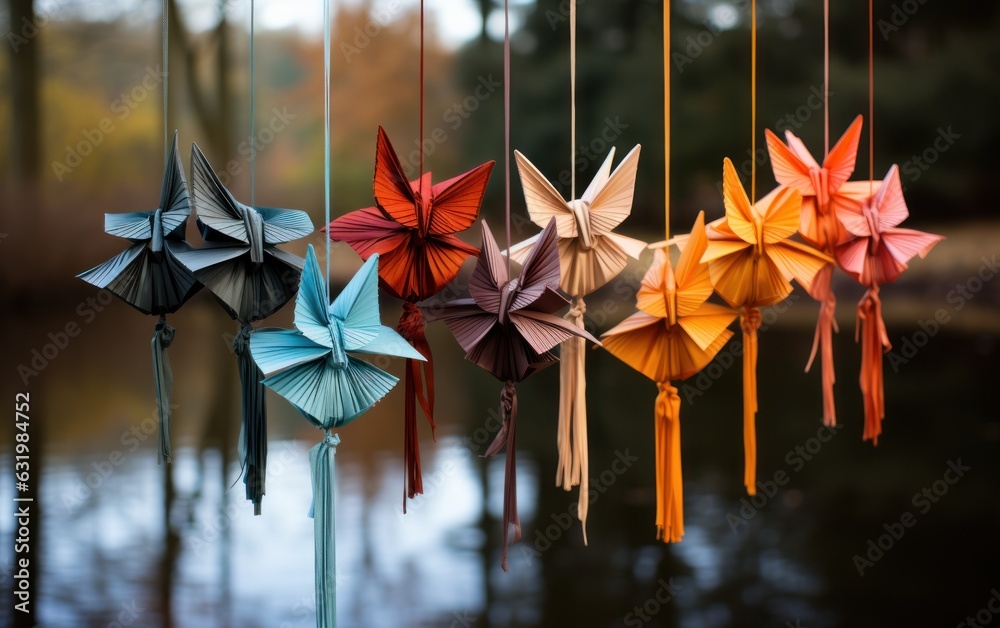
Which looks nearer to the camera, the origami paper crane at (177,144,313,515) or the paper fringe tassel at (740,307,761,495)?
the origami paper crane at (177,144,313,515)

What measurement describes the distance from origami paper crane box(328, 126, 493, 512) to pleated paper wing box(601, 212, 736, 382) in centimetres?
22

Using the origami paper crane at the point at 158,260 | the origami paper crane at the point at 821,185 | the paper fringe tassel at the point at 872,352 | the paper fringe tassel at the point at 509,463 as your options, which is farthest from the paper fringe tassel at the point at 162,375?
the paper fringe tassel at the point at 872,352

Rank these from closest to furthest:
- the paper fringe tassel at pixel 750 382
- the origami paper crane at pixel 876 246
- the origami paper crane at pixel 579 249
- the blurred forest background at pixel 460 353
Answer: the origami paper crane at pixel 579 249, the paper fringe tassel at pixel 750 382, the origami paper crane at pixel 876 246, the blurred forest background at pixel 460 353

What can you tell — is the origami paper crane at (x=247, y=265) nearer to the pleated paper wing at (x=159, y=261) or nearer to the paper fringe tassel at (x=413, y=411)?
the pleated paper wing at (x=159, y=261)

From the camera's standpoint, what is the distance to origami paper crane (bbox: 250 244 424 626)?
801mm

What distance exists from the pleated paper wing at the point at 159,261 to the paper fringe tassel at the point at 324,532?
0.25 metres

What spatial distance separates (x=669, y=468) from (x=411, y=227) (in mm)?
425

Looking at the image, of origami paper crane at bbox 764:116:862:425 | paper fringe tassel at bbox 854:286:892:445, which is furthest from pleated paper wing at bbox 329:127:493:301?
paper fringe tassel at bbox 854:286:892:445

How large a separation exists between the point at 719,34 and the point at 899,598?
333cm

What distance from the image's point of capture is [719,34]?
184 inches

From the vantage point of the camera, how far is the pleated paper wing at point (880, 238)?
1.24 m

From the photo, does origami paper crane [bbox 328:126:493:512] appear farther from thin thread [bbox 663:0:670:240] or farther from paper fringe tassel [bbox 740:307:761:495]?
paper fringe tassel [bbox 740:307:761:495]

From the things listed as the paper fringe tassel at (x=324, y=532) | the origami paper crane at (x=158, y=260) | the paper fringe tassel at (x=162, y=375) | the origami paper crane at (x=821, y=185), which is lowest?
the paper fringe tassel at (x=324, y=532)

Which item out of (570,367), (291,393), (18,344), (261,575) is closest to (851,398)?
(261,575)
